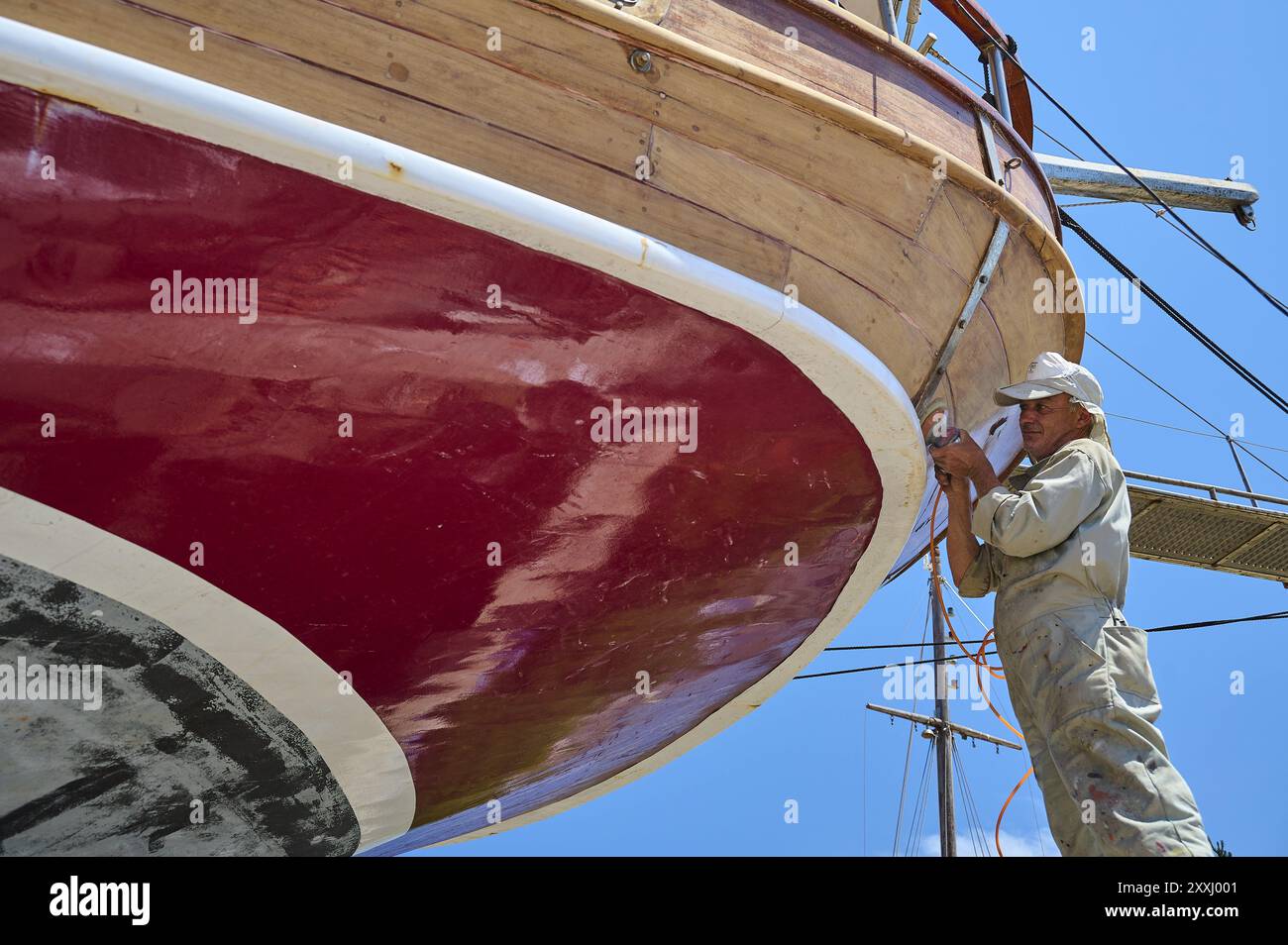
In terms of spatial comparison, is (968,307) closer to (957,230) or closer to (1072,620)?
(957,230)

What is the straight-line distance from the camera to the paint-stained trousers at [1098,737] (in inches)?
121

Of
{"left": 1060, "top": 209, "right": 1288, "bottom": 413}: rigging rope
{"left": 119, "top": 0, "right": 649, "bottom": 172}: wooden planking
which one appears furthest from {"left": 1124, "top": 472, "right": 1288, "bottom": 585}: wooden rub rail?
{"left": 119, "top": 0, "right": 649, "bottom": 172}: wooden planking

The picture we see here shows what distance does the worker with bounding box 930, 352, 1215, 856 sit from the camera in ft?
10.3

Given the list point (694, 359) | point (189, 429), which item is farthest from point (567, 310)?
Result: point (189, 429)

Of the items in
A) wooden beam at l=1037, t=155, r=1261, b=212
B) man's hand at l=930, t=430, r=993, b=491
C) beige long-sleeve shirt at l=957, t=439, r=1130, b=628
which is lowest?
beige long-sleeve shirt at l=957, t=439, r=1130, b=628

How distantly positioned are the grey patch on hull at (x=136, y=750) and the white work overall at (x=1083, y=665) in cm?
252

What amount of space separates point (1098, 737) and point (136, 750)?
311cm

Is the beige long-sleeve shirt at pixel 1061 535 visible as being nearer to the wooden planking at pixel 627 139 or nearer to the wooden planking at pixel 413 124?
the wooden planking at pixel 627 139

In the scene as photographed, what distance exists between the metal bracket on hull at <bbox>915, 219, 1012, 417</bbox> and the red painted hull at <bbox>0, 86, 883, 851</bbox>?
0.32 m

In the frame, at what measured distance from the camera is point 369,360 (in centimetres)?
325

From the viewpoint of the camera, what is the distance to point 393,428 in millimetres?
3416

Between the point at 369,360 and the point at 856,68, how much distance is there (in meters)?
1.81

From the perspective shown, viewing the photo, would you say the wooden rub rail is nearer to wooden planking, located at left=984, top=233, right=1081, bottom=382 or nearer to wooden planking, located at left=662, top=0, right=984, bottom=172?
wooden planking, located at left=984, top=233, right=1081, bottom=382

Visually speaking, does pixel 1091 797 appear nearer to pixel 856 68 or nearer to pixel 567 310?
pixel 567 310
